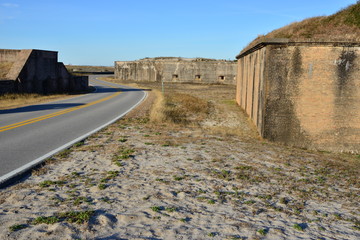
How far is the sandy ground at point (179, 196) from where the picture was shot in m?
3.85

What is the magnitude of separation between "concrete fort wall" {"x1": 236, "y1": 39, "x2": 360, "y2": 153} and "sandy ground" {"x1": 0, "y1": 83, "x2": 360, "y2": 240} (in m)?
3.03

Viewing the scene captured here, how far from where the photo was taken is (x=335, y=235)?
4.11 meters

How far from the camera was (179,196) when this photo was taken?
4.96m

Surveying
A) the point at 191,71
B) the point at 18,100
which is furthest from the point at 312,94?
the point at 191,71

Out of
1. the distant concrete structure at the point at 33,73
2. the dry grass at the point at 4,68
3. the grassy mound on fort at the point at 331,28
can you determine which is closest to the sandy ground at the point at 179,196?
the grassy mound on fort at the point at 331,28

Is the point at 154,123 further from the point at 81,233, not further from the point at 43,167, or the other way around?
the point at 81,233

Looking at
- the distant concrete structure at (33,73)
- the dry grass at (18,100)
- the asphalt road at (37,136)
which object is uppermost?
the distant concrete structure at (33,73)

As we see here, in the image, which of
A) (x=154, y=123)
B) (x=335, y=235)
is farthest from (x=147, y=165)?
(x=154, y=123)

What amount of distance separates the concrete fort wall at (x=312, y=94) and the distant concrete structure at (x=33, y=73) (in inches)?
765

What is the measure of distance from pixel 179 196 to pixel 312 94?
26.7 ft

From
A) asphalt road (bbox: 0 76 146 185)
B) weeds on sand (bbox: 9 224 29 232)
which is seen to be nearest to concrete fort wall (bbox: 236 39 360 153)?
asphalt road (bbox: 0 76 146 185)

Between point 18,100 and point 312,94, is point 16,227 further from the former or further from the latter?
point 18,100

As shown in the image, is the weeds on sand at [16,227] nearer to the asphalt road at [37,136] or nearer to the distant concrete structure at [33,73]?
the asphalt road at [37,136]

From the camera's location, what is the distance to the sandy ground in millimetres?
3850
